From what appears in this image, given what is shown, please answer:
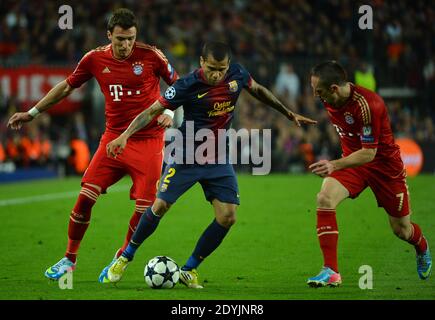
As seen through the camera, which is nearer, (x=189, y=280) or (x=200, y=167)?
(x=189, y=280)

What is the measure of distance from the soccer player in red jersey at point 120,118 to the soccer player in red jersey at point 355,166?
174 cm

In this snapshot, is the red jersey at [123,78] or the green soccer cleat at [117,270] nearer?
the green soccer cleat at [117,270]

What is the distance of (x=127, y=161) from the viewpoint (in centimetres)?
910

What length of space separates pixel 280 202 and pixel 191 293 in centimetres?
885

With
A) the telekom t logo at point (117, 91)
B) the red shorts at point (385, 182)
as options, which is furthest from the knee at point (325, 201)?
the telekom t logo at point (117, 91)

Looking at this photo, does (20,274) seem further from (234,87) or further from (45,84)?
(45,84)

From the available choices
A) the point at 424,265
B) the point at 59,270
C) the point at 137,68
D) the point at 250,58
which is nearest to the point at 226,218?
the point at 59,270

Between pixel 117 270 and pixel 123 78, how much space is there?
192 centimetres

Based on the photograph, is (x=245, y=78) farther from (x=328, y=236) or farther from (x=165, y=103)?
(x=328, y=236)

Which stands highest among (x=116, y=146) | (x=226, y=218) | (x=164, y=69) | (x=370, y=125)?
(x=164, y=69)

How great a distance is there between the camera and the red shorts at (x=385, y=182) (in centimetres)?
867

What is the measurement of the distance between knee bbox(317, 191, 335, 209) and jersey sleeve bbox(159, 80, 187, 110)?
155cm

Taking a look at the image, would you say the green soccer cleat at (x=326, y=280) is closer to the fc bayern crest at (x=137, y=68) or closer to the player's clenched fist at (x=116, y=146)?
the player's clenched fist at (x=116, y=146)

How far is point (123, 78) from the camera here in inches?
360
